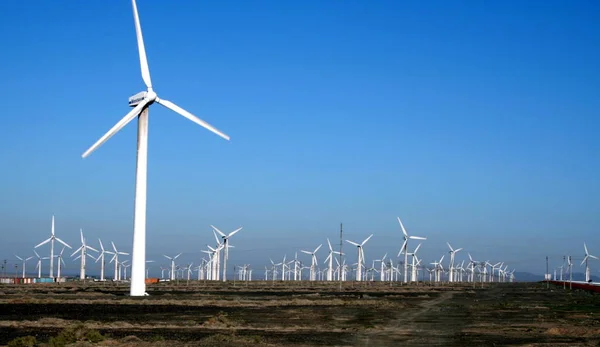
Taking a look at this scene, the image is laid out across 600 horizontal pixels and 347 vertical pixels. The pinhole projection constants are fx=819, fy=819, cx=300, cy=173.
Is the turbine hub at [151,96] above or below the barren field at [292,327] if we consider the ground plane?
above

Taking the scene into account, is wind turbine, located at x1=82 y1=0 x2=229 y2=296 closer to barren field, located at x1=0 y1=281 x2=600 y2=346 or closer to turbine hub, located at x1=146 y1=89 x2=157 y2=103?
turbine hub, located at x1=146 y1=89 x2=157 y2=103

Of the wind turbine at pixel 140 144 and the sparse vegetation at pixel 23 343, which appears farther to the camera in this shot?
the wind turbine at pixel 140 144

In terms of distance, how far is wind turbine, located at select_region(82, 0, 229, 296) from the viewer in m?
76.8

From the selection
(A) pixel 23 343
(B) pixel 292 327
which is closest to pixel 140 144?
(B) pixel 292 327

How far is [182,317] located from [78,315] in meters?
7.02

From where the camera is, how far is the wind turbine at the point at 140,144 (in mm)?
76750

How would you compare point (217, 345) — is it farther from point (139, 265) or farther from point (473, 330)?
point (139, 265)

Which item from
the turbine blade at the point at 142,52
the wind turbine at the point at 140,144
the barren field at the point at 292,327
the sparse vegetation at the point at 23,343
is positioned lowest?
the barren field at the point at 292,327

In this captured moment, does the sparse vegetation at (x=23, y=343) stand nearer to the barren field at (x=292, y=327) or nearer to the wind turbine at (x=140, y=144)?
the barren field at (x=292, y=327)

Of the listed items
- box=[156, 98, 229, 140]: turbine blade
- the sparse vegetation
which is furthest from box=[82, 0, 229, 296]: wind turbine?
the sparse vegetation

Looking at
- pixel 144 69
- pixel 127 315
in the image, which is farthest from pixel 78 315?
pixel 144 69

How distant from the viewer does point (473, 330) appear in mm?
44812

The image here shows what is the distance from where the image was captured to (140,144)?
258 feet

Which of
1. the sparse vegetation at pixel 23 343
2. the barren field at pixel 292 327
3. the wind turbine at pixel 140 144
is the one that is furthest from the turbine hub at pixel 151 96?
the sparse vegetation at pixel 23 343
